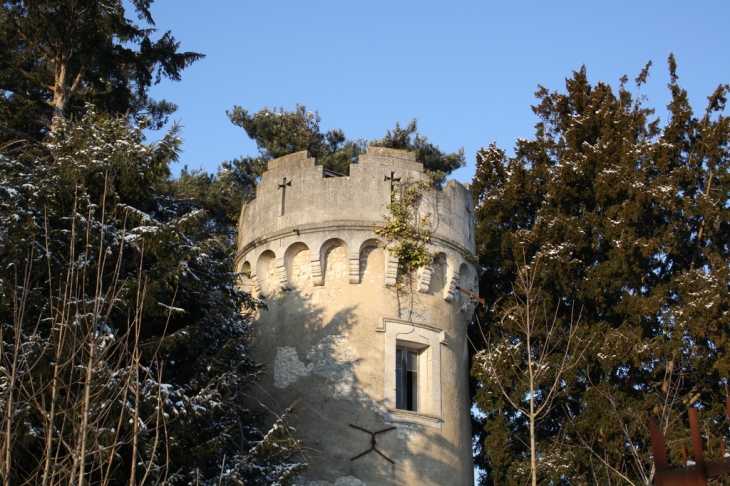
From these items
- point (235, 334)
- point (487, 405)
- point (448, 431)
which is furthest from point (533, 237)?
point (235, 334)

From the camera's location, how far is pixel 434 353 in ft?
49.7

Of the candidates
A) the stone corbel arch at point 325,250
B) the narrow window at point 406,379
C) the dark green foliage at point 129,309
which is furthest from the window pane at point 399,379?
the dark green foliage at point 129,309

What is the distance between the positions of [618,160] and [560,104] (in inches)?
108

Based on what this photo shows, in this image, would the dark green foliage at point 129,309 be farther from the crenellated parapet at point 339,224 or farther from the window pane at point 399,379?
the window pane at point 399,379

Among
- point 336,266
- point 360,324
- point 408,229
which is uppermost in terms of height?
point 408,229

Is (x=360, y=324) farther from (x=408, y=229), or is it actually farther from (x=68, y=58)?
(x=68, y=58)

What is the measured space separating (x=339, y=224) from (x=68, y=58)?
18.1ft

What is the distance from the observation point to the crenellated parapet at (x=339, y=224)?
604 inches

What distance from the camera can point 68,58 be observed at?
1548 centimetres

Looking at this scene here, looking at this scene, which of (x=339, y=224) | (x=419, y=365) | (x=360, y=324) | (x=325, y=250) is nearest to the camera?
(x=360, y=324)

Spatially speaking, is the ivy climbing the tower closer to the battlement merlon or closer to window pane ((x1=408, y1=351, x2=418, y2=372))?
the battlement merlon

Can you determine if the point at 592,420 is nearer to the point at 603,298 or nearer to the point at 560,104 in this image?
the point at 603,298

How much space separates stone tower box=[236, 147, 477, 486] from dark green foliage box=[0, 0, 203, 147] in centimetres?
296

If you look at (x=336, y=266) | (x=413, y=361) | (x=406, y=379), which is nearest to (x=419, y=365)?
(x=413, y=361)
